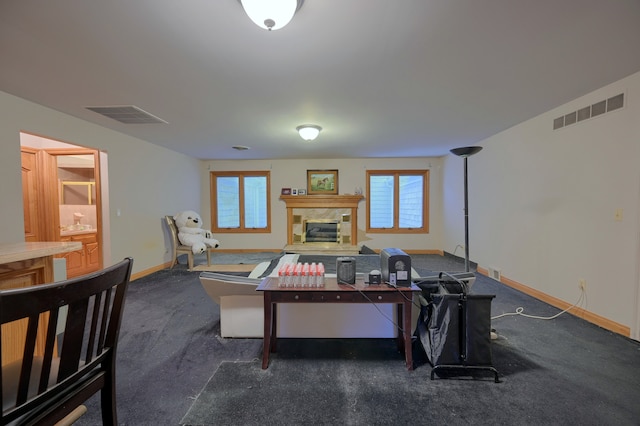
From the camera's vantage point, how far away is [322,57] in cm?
193

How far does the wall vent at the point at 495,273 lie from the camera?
3.95 meters

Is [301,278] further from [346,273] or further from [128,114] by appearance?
[128,114]

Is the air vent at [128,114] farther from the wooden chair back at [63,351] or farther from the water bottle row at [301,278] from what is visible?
the wooden chair back at [63,351]

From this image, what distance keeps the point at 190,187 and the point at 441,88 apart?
538cm

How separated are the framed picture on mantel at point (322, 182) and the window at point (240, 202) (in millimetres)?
1077

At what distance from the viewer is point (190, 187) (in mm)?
5914

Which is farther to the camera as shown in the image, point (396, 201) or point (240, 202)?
point (240, 202)

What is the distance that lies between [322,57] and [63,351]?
2.10m

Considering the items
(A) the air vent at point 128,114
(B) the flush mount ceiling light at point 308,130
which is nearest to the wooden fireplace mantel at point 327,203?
(B) the flush mount ceiling light at point 308,130

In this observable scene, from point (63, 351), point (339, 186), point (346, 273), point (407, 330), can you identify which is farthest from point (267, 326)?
point (339, 186)

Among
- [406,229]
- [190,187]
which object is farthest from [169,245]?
[406,229]

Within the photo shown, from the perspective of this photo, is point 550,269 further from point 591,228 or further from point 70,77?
point 70,77

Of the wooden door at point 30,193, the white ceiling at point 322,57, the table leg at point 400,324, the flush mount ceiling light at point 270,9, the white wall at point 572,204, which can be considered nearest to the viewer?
the flush mount ceiling light at point 270,9

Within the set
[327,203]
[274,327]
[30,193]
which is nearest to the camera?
[274,327]
